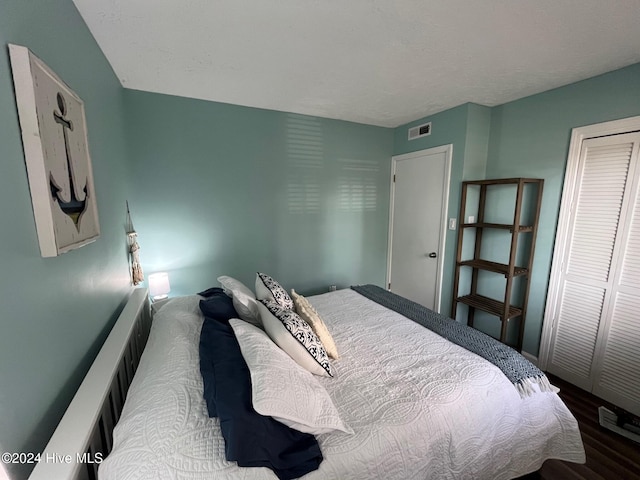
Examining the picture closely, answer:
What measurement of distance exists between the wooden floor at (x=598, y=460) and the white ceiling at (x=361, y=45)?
2397mm

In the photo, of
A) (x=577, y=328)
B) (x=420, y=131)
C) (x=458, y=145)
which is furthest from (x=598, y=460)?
(x=420, y=131)

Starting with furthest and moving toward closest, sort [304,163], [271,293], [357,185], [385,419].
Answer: [357,185] → [304,163] → [271,293] → [385,419]

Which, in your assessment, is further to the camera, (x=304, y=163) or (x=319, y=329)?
(x=304, y=163)

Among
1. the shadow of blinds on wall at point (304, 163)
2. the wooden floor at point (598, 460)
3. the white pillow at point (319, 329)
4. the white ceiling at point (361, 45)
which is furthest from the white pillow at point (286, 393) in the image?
the shadow of blinds on wall at point (304, 163)

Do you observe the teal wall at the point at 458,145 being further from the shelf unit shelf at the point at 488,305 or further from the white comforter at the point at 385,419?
the white comforter at the point at 385,419

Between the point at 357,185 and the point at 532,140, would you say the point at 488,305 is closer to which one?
the point at 532,140

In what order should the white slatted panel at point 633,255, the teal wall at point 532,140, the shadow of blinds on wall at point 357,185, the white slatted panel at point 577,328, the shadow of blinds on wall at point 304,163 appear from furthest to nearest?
1. the shadow of blinds on wall at point 357,185
2. the shadow of blinds on wall at point 304,163
3. the white slatted panel at point 577,328
4. the teal wall at point 532,140
5. the white slatted panel at point 633,255

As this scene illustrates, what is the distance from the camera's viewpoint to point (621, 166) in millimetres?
1838

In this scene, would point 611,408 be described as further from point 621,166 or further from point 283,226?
point 283,226

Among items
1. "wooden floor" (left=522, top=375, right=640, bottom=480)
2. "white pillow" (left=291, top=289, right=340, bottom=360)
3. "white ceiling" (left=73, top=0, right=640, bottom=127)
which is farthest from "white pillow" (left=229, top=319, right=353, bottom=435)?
"white ceiling" (left=73, top=0, right=640, bottom=127)

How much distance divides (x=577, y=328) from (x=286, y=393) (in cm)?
249

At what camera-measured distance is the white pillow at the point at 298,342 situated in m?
1.22

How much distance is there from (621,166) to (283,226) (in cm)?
272

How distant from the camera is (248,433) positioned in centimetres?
82
